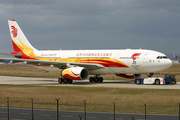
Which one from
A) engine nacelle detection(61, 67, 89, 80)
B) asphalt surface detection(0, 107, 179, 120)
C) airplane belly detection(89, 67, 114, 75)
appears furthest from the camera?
airplane belly detection(89, 67, 114, 75)

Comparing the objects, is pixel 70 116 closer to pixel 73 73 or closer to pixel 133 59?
pixel 73 73

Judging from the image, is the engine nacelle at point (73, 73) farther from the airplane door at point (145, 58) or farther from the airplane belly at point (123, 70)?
the airplane door at point (145, 58)

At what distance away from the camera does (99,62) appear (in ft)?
156

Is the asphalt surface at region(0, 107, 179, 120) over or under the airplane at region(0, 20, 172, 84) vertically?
under

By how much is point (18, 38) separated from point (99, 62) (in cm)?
1904

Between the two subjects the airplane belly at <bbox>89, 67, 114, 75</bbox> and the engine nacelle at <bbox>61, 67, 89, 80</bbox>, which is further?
the airplane belly at <bbox>89, 67, 114, 75</bbox>

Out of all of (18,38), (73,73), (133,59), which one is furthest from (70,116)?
(18,38)

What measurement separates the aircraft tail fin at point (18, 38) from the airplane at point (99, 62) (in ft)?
7.21

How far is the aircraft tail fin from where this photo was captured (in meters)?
57.2

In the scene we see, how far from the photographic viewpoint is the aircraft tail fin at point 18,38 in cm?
5722

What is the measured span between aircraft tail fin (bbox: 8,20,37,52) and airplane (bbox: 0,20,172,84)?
2196 mm

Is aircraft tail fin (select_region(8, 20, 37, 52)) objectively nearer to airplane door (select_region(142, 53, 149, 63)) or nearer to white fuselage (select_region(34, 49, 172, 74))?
white fuselage (select_region(34, 49, 172, 74))

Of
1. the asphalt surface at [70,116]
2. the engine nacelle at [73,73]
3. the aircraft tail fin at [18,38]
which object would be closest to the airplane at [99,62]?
the engine nacelle at [73,73]

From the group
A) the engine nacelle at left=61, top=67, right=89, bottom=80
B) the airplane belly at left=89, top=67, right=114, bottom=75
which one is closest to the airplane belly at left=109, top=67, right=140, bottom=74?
the airplane belly at left=89, top=67, right=114, bottom=75
